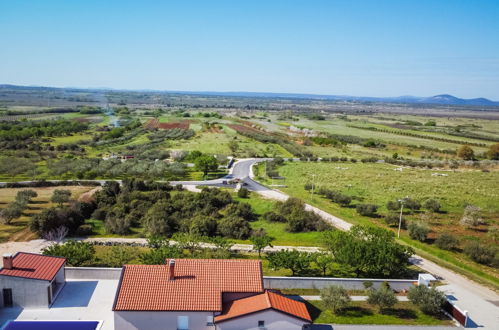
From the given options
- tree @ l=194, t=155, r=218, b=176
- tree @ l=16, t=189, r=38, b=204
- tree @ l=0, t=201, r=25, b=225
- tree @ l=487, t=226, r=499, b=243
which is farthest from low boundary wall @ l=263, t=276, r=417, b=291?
tree @ l=194, t=155, r=218, b=176

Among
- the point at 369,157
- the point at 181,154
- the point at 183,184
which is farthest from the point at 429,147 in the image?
the point at 183,184

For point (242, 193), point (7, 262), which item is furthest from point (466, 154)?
point (7, 262)

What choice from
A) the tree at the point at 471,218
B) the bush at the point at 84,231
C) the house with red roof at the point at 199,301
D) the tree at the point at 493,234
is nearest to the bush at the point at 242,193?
the bush at the point at 84,231

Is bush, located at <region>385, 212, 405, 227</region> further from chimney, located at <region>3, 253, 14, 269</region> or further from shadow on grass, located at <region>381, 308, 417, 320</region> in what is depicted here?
chimney, located at <region>3, 253, 14, 269</region>

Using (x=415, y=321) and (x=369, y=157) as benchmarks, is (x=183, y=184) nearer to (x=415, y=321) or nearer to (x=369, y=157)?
(x=415, y=321)

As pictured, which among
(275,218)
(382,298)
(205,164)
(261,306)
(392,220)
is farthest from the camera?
(205,164)

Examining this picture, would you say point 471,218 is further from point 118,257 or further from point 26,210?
point 26,210
